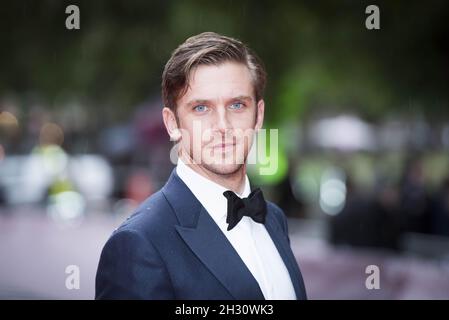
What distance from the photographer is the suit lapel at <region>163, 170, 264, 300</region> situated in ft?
7.28

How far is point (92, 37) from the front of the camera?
38.8 feet

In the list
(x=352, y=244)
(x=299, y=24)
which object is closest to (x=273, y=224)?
(x=352, y=244)

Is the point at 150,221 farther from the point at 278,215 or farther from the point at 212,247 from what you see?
the point at 278,215

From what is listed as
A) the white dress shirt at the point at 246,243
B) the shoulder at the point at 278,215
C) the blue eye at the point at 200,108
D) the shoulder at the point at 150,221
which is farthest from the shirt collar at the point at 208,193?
the shoulder at the point at 278,215

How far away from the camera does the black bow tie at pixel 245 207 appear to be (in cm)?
233

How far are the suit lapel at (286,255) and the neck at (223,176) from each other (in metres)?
0.22

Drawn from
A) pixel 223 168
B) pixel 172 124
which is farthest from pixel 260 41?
pixel 223 168

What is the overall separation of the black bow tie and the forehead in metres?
0.35

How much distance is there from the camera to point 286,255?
2471 mm

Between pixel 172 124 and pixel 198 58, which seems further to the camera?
pixel 172 124

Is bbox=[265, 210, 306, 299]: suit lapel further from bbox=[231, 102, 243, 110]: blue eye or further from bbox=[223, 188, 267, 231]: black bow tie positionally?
bbox=[231, 102, 243, 110]: blue eye

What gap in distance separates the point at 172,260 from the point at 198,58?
69 cm

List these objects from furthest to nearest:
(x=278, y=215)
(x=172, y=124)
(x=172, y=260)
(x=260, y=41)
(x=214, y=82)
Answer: (x=260, y=41) → (x=278, y=215) → (x=172, y=124) → (x=214, y=82) → (x=172, y=260)
